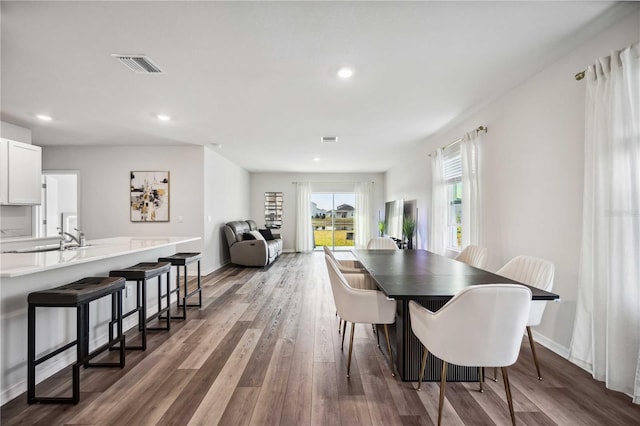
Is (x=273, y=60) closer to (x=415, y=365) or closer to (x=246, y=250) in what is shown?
(x=415, y=365)

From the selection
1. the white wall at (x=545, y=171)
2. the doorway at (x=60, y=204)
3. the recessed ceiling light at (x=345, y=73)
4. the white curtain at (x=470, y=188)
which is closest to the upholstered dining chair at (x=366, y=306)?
the white wall at (x=545, y=171)

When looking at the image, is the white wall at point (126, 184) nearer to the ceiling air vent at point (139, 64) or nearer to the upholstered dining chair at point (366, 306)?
the ceiling air vent at point (139, 64)

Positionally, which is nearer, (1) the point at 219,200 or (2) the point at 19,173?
(2) the point at 19,173

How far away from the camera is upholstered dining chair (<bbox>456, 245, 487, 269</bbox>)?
3.01 meters


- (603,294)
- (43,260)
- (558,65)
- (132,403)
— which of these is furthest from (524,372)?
(43,260)

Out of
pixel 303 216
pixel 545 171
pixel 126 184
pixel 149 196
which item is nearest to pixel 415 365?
pixel 545 171

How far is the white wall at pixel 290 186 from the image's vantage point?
941cm

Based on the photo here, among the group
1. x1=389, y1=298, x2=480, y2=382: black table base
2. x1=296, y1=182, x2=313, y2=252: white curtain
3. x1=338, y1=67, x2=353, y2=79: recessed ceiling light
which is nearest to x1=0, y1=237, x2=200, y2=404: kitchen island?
x1=389, y1=298, x2=480, y2=382: black table base

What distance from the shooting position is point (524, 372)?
88.0 inches

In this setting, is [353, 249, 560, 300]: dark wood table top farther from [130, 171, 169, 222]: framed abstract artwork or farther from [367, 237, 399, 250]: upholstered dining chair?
[130, 171, 169, 222]: framed abstract artwork

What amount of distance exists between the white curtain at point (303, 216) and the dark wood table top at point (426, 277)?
626 cm

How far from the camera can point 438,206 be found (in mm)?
4750

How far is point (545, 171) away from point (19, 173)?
20.7 ft

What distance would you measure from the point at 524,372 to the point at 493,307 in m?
1.25
